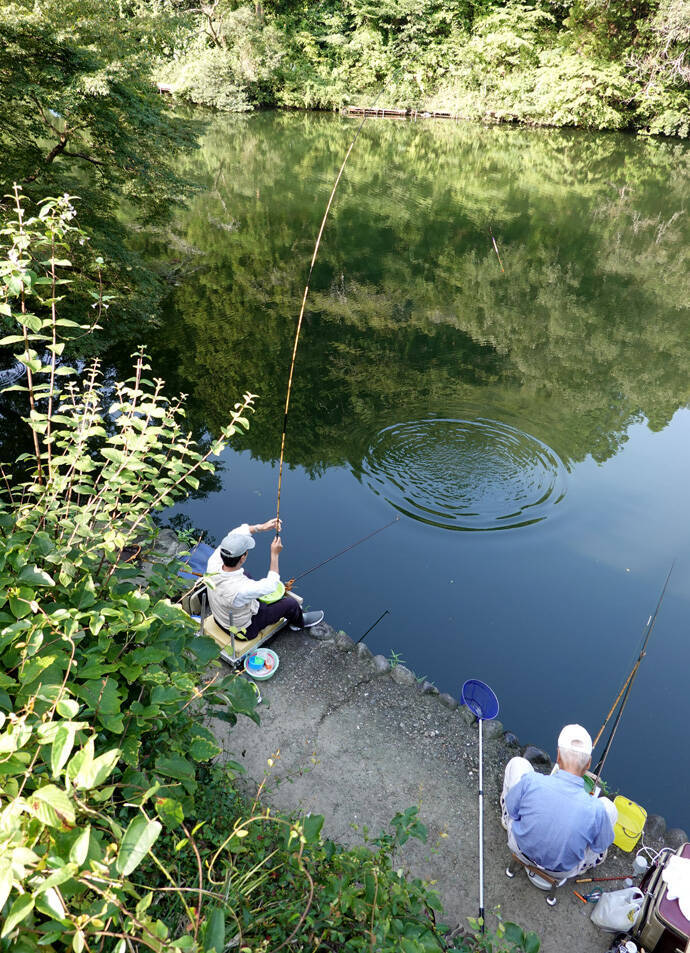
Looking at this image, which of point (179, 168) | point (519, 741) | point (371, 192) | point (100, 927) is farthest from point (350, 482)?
point (179, 168)

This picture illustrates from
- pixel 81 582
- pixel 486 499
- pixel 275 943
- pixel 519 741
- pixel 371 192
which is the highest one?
pixel 371 192

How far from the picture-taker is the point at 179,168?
18.9 metres

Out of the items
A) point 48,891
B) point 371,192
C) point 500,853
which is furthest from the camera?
point 371,192

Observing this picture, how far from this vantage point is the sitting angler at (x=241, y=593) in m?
3.89

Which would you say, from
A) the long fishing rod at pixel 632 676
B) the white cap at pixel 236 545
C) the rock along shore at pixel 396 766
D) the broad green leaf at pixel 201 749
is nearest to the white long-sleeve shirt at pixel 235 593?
the white cap at pixel 236 545

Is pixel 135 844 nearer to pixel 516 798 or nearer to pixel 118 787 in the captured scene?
pixel 118 787

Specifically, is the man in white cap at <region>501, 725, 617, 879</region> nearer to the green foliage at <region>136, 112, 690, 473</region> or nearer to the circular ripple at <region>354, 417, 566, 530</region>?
the circular ripple at <region>354, 417, 566, 530</region>

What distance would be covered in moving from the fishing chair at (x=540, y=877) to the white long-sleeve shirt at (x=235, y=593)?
2085 mm

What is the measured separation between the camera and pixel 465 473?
7062 millimetres

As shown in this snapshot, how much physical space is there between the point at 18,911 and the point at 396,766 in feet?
10.2

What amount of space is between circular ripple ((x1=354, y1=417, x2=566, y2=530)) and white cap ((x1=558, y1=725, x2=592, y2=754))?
125 inches

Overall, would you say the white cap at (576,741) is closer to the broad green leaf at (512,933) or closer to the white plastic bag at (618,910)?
the white plastic bag at (618,910)

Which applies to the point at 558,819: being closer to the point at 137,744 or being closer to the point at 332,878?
the point at 332,878

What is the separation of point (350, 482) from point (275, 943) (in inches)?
210
